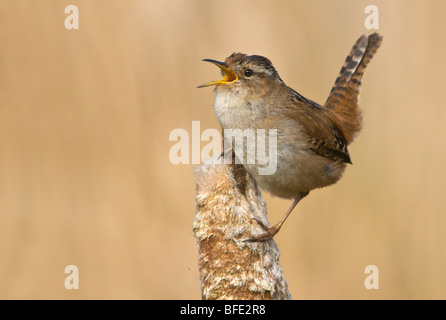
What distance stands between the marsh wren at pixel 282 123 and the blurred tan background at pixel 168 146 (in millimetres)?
768

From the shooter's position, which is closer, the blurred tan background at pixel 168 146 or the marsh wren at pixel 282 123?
the marsh wren at pixel 282 123

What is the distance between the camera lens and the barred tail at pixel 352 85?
380 cm

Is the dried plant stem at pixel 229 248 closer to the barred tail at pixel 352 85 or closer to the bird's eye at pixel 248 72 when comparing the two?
the bird's eye at pixel 248 72

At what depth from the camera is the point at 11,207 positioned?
154 inches

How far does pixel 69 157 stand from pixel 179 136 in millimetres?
791

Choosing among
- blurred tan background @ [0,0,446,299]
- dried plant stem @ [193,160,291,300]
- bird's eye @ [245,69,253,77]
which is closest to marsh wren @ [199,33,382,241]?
bird's eye @ [245,69,253,77]

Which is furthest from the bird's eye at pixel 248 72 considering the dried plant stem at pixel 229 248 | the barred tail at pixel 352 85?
the barred tail at pixel 352 85

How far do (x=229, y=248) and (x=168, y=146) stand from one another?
1.66 m

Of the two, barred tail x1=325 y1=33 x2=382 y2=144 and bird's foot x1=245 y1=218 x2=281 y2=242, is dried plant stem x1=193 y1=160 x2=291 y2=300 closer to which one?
bird's foot x1=245 y1=218 x2=281 y2=242

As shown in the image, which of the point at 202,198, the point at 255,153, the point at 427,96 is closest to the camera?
the point at 202,198

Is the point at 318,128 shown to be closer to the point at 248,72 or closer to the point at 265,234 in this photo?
the point at 248,72

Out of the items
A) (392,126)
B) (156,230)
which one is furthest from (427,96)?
(156,230)

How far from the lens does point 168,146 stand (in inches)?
155
